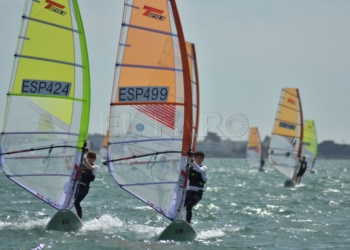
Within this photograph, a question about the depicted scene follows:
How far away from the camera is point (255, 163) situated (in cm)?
4272

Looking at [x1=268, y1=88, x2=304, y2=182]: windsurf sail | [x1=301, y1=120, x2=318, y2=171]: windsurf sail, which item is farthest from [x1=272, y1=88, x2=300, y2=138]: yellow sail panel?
[x1=301, y1=120, x2=318, y2=171]: windsurf sail

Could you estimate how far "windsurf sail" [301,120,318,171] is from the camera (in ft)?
116

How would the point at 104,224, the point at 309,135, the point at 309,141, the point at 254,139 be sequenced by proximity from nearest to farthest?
the point at 104,224
the point at 309,135
the point at 309,141
the point at 254,139

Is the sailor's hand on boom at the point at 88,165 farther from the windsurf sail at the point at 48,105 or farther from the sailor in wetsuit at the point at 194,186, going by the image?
the sailor in wetsuit at the point at 194,186

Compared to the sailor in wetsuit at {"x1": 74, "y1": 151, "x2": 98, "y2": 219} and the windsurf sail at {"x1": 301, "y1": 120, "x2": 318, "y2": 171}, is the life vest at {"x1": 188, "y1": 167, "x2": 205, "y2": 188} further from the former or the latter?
the windsurf sail at {"x1": 301, "y1": 120, "x2": 318, "y2": 171}

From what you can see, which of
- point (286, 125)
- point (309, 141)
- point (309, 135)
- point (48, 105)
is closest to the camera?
point (48, 105)

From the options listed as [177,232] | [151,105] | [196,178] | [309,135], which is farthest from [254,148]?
[177,232]

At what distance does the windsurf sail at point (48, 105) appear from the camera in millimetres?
9875

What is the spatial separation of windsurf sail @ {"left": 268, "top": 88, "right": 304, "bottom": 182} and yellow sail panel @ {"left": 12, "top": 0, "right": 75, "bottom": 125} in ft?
48.5

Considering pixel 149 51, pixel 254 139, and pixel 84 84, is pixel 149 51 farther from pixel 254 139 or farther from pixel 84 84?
pixel 254 139

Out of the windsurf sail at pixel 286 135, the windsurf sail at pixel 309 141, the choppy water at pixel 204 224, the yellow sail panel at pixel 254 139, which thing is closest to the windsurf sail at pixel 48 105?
the choppy water at pixel 204 224

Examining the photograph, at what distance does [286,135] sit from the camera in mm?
24047

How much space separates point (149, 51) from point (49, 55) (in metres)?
1.50

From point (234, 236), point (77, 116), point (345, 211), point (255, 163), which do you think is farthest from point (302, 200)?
point (255, 163)
